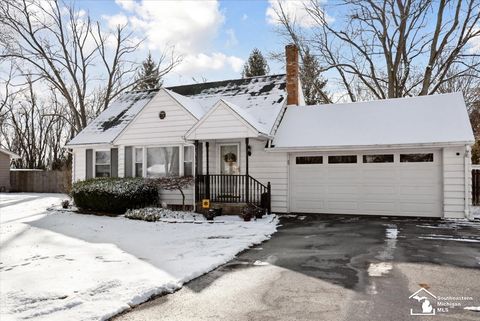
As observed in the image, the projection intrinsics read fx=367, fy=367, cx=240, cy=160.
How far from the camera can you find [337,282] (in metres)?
5.36

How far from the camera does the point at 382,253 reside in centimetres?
716

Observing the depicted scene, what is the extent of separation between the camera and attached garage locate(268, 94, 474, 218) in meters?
11.7

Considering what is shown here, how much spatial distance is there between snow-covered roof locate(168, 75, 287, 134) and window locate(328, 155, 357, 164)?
2490 mm

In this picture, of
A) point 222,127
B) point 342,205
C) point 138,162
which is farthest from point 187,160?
point 342,205

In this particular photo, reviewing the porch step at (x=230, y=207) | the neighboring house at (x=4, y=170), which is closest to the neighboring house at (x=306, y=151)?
the porch step at (x=230, y=207)

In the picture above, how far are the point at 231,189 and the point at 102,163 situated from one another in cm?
663

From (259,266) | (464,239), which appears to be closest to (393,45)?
(464,239)

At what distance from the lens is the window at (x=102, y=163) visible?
16422mm

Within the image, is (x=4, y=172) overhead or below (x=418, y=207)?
overhead

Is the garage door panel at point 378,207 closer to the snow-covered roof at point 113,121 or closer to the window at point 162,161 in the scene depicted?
the window at point 162,161

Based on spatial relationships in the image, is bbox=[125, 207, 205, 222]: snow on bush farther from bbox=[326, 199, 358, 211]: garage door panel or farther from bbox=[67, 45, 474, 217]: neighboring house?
bbox=[326, 199, 358, 211]: garage door panel

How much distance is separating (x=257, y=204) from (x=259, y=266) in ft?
22.5

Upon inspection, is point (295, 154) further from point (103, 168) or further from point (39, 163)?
point (39, 163)

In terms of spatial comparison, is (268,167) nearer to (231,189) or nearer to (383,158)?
(231,189)
